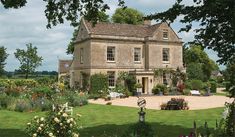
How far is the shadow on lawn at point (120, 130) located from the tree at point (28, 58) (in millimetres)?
41531

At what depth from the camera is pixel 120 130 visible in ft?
53.8

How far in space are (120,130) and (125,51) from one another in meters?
28.3

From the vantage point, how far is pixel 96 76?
41.5 m

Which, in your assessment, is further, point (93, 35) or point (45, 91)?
point (93, 35)

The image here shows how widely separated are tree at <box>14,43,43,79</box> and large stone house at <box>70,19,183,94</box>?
12.1 metres

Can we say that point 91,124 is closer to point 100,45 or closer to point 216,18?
point 216,18

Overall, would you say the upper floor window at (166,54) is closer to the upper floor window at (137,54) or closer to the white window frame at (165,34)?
the white window frame at (165,34)

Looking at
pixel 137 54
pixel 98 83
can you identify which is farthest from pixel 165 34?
pixel 98 83

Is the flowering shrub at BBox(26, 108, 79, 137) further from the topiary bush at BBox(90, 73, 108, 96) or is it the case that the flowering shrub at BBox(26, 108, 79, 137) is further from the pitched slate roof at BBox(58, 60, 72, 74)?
the pitched slate roof at BBox(58, 60, 72, 74)

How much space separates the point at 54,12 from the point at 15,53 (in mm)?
44974

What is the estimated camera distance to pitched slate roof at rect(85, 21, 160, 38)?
4306 cm

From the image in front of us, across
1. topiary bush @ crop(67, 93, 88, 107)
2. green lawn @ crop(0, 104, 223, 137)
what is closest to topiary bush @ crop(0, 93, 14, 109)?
green lawn @ crop(0, 104, 223, 137)

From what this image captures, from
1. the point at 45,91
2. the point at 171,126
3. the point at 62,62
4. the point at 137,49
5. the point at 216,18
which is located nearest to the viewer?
the point at 216,18

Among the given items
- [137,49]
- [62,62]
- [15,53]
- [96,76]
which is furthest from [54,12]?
[62,62]
